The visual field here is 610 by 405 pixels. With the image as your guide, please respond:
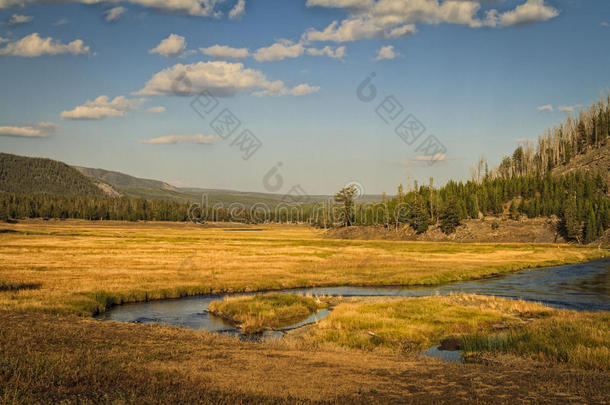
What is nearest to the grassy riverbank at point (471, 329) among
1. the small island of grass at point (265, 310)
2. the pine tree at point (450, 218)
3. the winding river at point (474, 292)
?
the small island of grass at point (265, 310)

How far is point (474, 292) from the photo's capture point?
134 ft

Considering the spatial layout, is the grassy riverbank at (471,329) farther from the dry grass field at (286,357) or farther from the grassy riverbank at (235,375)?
the grassy riverbank at (235,375)

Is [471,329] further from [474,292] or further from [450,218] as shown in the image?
[450,218]

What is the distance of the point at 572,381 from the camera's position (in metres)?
13.3

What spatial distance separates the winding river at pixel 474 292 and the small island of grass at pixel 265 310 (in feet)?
2.65

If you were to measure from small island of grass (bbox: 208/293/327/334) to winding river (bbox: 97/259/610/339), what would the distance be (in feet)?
→ 2.65

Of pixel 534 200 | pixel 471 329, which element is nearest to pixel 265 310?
pixel 471 329

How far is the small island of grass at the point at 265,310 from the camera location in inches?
1078

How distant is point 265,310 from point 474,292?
21540 millimetres

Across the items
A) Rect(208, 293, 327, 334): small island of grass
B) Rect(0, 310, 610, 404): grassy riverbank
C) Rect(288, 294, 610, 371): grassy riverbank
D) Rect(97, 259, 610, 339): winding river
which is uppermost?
Rect(0, 310, 610, 404): grassy riverbank

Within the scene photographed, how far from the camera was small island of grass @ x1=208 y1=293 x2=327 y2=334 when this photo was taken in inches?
1078

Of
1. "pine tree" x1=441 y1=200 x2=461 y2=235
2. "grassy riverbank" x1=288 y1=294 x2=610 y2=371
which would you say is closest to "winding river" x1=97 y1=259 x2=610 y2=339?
"grassy riverbank" x1=288 y1=294 x2=610 y2=371

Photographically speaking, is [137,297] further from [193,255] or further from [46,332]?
[193,255]

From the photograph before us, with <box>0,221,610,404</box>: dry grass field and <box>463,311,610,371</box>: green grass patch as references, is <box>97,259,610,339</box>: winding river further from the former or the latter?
<box>463,311,610,371</box>: green grass patch
